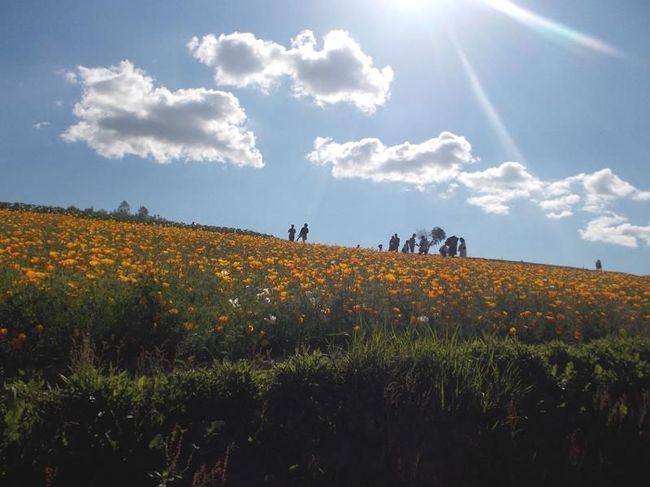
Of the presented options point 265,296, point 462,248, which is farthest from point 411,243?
point 265,296

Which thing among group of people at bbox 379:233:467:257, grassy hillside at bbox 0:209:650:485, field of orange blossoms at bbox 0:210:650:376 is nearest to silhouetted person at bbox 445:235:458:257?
group of people at bbox 379:233:467:257

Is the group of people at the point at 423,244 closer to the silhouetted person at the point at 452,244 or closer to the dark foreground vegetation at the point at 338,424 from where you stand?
the silhouetted person at the point at 452,244

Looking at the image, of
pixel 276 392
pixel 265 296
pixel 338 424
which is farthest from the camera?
pixel 265 296

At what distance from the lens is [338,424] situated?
14.6 ft

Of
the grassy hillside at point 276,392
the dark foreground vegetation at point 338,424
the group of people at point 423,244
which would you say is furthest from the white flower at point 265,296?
the group of people at point 423,244

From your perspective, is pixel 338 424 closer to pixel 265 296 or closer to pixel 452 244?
pixel 265 296

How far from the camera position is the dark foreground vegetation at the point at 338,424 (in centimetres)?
365

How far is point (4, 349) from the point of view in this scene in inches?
193

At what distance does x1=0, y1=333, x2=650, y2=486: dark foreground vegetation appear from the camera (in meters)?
3.65

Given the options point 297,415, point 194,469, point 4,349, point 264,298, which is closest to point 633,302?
point 264,298

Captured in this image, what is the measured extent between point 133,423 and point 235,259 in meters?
7.25

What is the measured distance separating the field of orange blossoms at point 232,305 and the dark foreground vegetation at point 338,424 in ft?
2.19

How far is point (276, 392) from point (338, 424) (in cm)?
53

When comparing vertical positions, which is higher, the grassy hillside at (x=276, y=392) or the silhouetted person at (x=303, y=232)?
the silhouetted person at (x=303, y=232)
